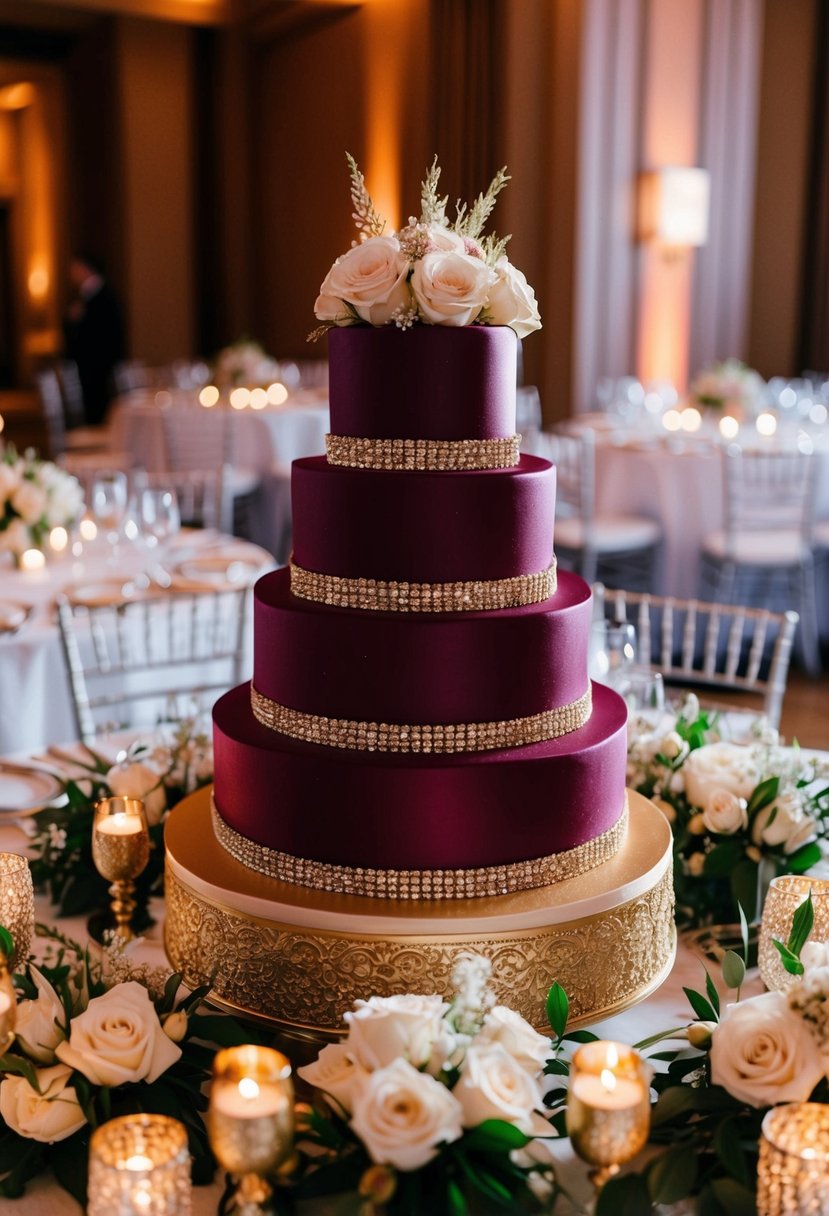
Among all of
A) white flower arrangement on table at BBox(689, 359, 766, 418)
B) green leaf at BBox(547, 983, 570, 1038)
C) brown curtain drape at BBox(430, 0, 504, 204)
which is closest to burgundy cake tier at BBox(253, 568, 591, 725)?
green leaf at BBox(547, 983, 570, 1038)

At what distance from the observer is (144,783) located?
195 cm

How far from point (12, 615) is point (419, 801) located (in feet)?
7.07

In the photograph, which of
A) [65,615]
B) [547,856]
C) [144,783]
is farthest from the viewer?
[65,615]

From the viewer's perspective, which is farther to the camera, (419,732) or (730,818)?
(730,818)

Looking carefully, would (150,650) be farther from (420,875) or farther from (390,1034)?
(390,1034)

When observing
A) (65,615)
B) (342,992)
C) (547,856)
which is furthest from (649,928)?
(65,615)

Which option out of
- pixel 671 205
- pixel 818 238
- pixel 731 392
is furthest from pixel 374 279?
pixel 818 238

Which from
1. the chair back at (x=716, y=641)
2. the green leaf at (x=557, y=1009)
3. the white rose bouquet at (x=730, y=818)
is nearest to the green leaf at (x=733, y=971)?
the green leaf at (x=557, y=1009)

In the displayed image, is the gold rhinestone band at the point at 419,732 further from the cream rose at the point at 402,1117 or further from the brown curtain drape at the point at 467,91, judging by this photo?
the brown curtain drape at the point at 467,91

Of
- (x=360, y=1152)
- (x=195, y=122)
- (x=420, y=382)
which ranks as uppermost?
(x=195, y=122)

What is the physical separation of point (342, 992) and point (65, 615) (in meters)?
1.90

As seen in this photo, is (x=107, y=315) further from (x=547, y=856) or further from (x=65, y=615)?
(x=547, y=856)

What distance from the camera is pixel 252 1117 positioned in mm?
1032

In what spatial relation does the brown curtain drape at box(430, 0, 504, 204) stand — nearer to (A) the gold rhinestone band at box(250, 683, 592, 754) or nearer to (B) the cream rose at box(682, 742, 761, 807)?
(B) the cream rose at box(682, 742, 761, 807)
